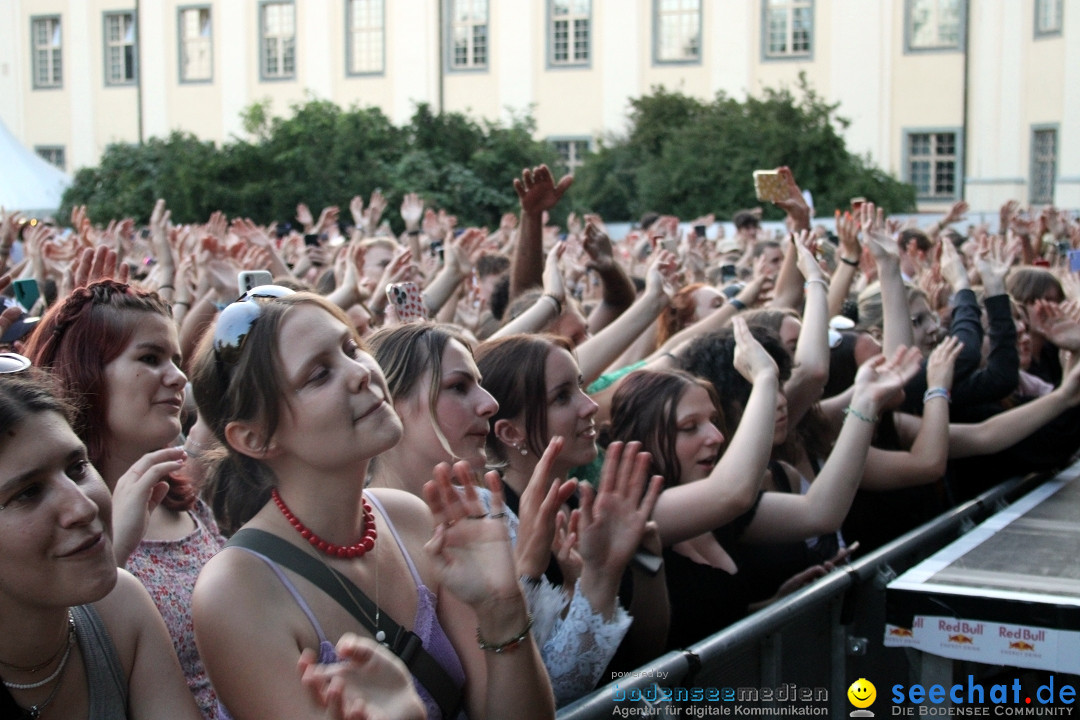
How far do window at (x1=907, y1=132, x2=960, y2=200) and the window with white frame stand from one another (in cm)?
1175

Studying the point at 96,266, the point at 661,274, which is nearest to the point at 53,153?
the point at 661,274

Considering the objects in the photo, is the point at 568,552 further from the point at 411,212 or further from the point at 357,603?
the point at 411,212

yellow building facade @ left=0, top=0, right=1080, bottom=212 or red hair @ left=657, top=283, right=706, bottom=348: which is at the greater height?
yellow building facade @ left=0, top=0, right=1080, bottom=212

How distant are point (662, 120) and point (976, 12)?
8175 millimetres

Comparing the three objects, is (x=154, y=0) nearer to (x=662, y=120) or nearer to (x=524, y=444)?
(x=662, y=120)

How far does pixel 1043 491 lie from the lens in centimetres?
473

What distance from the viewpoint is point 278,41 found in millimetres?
34062

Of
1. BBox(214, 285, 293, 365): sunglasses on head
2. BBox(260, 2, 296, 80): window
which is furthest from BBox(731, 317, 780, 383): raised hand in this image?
BBox(260, 2, 296, 80): window

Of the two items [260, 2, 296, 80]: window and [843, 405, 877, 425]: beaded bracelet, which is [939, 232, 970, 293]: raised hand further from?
[260, 2, 296, 80]: window

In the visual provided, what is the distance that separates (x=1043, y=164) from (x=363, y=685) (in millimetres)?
29719

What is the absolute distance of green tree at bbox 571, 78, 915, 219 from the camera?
22.5m

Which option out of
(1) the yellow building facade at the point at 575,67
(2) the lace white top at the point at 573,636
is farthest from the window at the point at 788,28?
(2) the lace white top at the point at 573,636

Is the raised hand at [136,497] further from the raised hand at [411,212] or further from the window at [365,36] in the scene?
the window at [365,36]

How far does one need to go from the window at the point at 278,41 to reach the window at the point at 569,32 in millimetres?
7804
